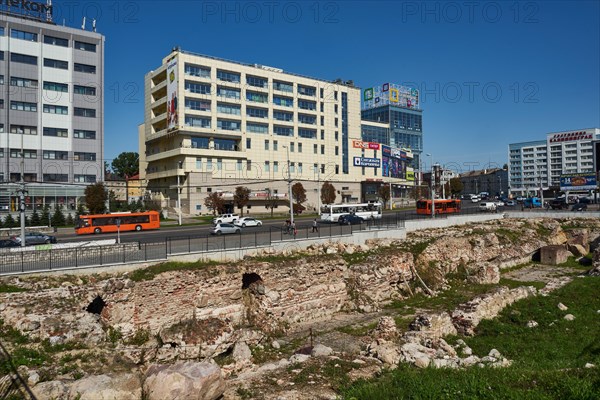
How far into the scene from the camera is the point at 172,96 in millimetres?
68500

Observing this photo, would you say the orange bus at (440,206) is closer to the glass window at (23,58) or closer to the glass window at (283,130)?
the glass window at (283,130)

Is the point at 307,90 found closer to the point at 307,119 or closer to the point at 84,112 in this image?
the point at 307,119

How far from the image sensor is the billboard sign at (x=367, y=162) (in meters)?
90.8

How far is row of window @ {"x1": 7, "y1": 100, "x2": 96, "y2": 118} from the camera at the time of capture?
59.4 metres

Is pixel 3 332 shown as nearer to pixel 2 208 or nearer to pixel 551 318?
pixel 551 318

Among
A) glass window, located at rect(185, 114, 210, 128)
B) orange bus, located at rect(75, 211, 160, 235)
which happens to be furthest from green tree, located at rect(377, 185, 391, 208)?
orange bus, located at rect(75, 211, 160, 235)

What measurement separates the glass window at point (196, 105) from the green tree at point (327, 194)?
82.4 ft

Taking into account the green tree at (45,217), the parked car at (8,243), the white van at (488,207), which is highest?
the white van at (488,207)

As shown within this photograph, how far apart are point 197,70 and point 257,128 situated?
46.8 feet

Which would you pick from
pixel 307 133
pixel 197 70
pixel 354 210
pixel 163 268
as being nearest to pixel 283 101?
pixel 307 133

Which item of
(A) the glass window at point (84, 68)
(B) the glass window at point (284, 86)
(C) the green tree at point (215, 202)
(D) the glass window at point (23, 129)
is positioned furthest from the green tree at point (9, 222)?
(B) the glass window at point (284, 86)

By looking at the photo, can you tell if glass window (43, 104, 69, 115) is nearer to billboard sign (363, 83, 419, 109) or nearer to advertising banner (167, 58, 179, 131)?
advertising banner (167, 58, 179, 131)

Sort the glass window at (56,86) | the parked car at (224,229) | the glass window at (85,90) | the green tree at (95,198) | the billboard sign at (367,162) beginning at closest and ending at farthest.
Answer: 1. the parked car at (224,229)
2. the green tree at (95,198)
3. the glass window at (56,86)
4. the glass window at (85,90)
5. the billboard sign at (367,162)

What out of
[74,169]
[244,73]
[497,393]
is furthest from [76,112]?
[497,393]
